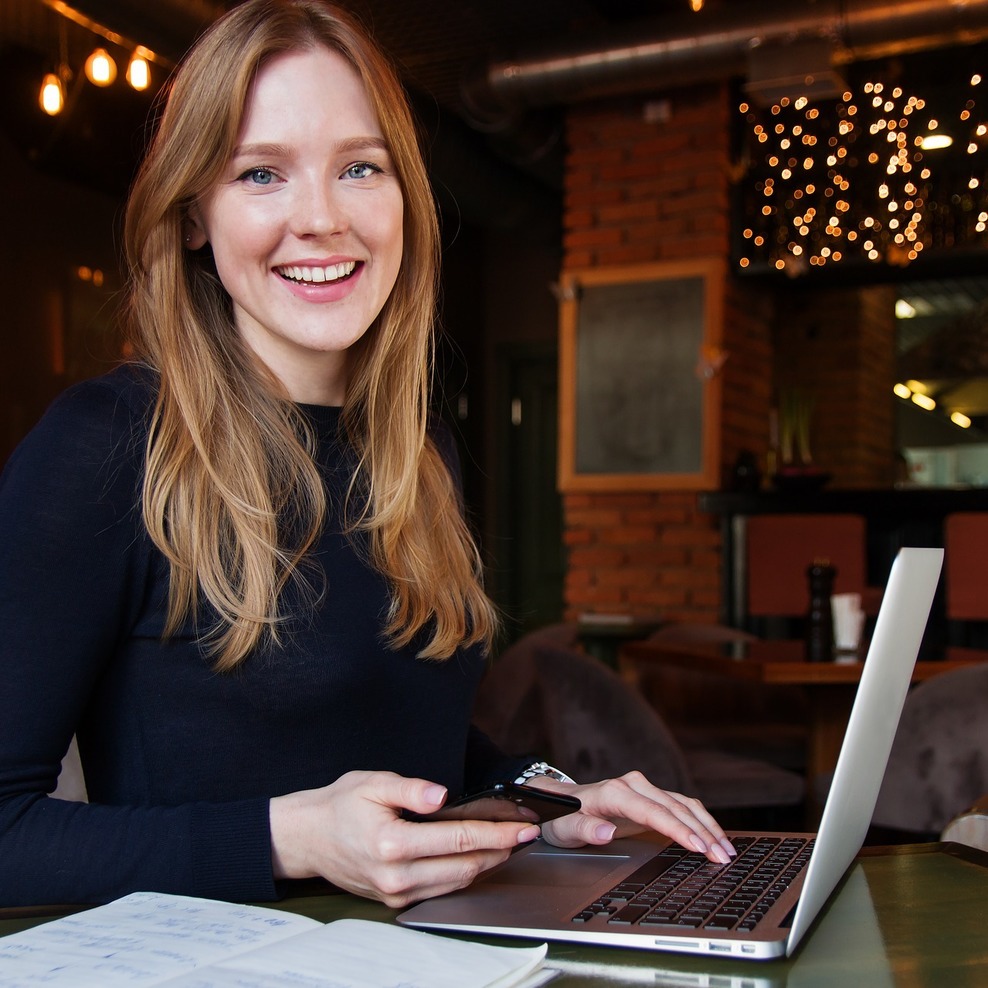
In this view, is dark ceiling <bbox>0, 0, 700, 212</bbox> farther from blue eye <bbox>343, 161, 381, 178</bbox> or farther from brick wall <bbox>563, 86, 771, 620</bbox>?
blue eye <bbox>343, 161, 381, 178</bbox>

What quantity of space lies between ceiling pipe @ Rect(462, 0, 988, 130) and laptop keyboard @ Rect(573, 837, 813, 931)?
15.1ft

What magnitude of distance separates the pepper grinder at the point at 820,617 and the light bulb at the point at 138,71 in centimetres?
349

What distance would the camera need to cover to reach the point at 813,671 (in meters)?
2.84

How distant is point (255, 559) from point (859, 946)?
2.12 ft

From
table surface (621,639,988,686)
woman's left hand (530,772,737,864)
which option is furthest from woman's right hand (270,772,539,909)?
table surface (621,639,988,686)

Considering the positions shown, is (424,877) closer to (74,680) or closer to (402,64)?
(74,680)

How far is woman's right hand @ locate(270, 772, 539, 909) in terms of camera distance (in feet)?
2.92

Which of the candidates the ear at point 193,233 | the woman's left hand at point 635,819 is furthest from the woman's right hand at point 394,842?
the ear at point 193,233

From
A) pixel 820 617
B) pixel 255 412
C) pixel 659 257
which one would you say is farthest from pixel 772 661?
pixel 659 257

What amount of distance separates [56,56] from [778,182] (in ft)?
11.4

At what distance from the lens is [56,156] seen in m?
5.00

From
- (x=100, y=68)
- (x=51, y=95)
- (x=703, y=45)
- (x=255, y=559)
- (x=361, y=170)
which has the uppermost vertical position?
(x=703, y=45)

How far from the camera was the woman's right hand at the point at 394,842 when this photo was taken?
2.92 feet

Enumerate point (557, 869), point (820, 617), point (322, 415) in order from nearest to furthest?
point (557, 869) < point (322, 415) < point (820, 617)
